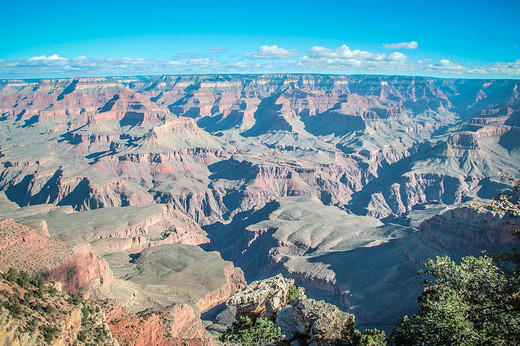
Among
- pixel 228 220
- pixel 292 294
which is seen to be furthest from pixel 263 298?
pixel 228 220

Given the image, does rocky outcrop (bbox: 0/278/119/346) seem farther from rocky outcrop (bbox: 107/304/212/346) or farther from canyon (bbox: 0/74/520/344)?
canyon (bbox: 0/74/520/344)

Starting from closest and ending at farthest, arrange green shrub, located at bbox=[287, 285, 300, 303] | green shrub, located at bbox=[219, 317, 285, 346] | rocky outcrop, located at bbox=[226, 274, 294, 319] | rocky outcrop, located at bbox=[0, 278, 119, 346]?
rocky outcrop, located at bbox=[0, 278, 119, 346] < green shrub, located at bbox=[219, 317, 285, 346] < rocky outcrop, located at bbox=[226, 274, 294, 319] < green shrub, located at bbox=[287, 285, 300, 303]

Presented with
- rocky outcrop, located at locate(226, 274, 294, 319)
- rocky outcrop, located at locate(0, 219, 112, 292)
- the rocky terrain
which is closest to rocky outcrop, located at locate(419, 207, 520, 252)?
rocky outcrop, located at locate(226, 274, 294, 319)

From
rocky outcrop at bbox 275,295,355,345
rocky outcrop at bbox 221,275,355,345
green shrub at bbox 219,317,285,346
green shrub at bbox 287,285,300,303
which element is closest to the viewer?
rocky outcrop at bbox 275,295,355,345

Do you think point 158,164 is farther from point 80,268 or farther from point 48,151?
point 80,268

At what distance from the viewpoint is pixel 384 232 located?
85562 mm

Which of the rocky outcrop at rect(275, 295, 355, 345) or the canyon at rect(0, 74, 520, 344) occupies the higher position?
the rocky outcrop at rect(275, 295, 355, 345)

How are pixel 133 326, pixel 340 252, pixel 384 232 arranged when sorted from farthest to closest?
pixel 384 232, pixel 340 252, pixel 133 326

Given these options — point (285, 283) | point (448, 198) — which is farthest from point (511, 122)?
point (285, 283)

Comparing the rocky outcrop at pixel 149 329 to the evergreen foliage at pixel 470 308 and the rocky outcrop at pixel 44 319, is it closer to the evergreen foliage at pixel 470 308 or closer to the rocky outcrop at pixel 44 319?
the rocky outcrop at pixel 44 319

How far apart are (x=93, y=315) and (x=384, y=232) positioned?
71.2 metres

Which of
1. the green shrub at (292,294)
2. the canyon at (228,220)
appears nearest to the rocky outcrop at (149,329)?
the canyon at (228,220)

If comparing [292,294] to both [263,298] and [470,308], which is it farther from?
[470,308]

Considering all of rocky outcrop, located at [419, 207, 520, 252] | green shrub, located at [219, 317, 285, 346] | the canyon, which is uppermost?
green shrub, located at [219, 317, 285, 346]
